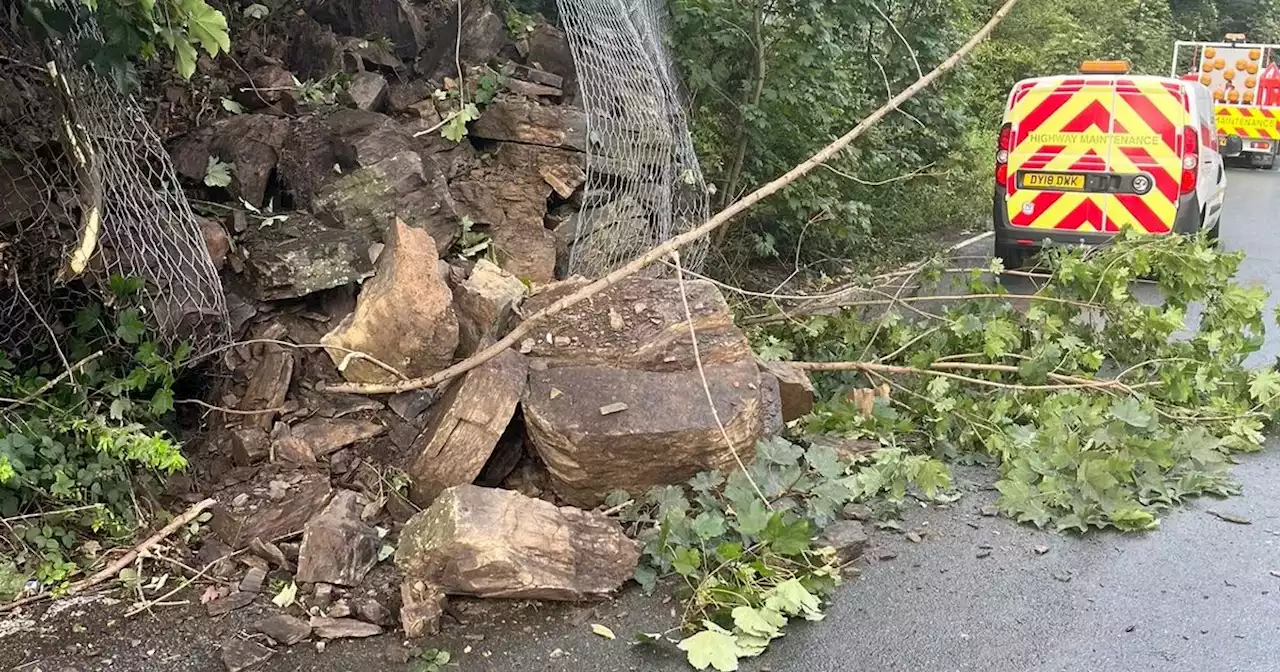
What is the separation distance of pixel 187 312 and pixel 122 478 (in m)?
0.73

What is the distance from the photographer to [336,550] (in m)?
3.25

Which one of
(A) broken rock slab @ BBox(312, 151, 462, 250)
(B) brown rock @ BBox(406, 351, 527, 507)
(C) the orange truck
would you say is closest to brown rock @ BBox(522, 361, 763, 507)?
(B) brown rock @ BBox(406, 351, 527, 507)

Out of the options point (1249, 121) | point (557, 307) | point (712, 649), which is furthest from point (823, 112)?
point (1249, 121)

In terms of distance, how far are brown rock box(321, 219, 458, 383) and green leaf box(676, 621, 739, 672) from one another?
69.3 inches

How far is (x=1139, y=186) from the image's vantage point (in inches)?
285

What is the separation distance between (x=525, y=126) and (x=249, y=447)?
2.62 meters

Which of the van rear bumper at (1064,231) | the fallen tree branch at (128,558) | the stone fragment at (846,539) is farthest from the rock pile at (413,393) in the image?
the van rear bumper at (1064,231)

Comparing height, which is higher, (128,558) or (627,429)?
(627,429)

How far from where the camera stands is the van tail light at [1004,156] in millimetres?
7707

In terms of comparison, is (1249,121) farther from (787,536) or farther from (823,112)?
(787,536)

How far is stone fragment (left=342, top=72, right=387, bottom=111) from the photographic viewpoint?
527 centimetres

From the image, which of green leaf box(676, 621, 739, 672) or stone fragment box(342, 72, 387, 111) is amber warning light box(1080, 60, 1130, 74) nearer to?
stone fragment box(342, 72, 387, 111)

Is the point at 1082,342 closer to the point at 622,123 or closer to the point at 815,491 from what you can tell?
the point at 815,491

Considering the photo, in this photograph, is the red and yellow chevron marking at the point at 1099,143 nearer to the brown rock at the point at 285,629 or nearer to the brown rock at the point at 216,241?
the brown rock at the point at 216,241
